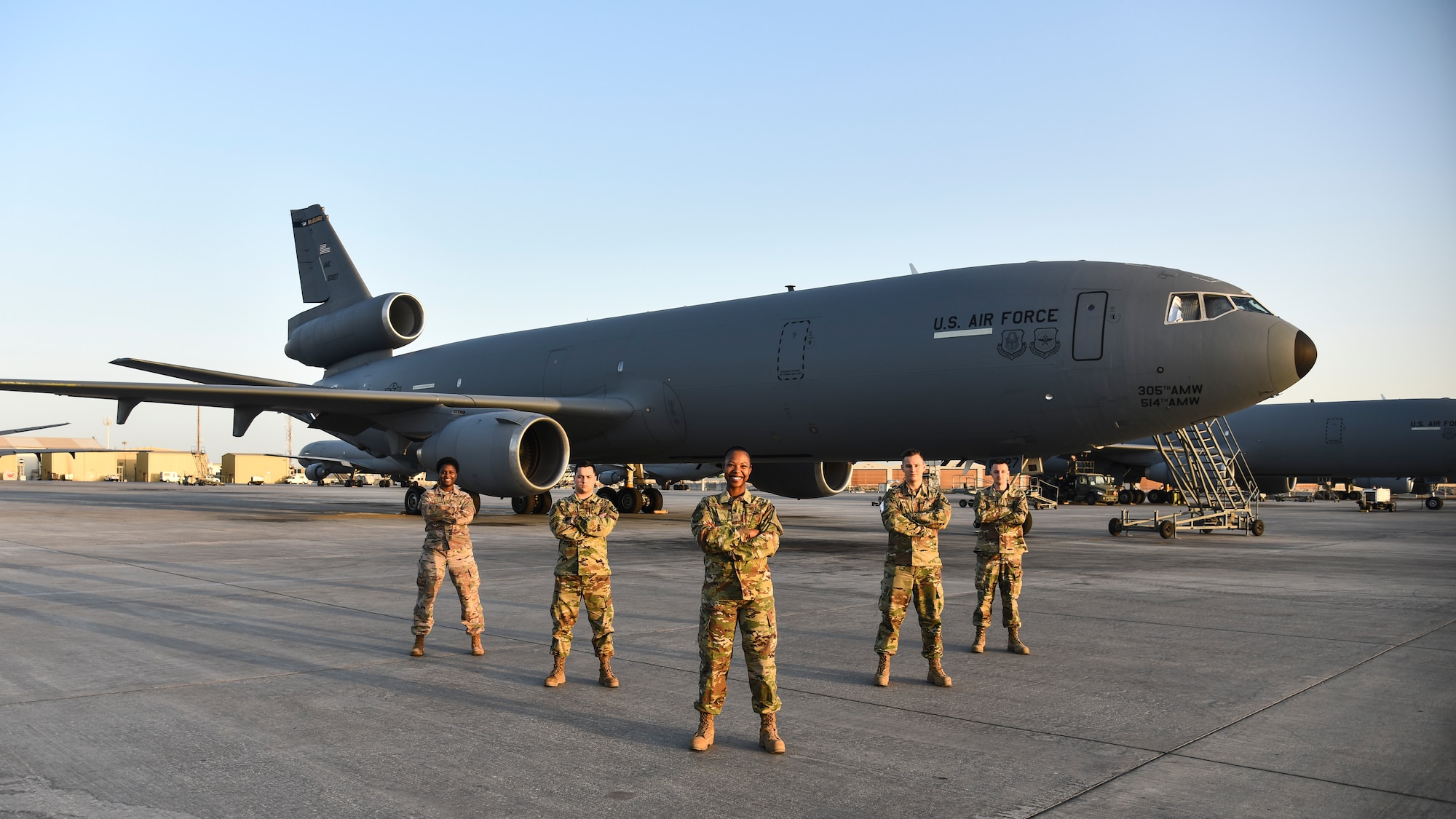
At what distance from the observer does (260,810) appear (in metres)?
3.66

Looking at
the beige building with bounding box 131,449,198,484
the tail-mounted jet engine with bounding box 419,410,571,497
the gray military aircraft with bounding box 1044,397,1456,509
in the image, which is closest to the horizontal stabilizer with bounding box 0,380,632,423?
the tail-mounted jet engine with bounding box 419,410,571,497

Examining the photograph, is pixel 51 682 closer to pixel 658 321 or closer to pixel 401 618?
pixel 401 618

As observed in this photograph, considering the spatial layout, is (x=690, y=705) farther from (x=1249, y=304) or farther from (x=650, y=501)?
(x=650, y=501)

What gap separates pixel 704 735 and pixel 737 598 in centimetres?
64

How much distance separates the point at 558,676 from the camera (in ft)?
19.1

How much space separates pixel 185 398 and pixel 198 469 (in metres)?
85.2

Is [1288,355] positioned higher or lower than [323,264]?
lower

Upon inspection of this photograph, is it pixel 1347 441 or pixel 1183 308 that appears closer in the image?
pixel 1183 308

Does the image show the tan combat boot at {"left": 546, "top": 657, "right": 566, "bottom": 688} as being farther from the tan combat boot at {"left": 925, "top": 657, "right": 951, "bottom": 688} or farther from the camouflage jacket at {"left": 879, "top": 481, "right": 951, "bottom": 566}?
the tan combat boot at {"left": 925, "top": 657, "right": 951, "bottom": 688}

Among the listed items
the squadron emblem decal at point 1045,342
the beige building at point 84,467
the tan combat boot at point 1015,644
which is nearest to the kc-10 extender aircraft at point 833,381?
the squadron emblem decal at point 1045,342

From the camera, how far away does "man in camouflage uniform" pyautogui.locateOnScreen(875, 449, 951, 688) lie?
585 centimetres

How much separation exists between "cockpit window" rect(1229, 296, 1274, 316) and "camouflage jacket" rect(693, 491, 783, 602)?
11041mm

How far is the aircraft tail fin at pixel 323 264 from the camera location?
25688 mm

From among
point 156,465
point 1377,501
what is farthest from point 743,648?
point 156,465
